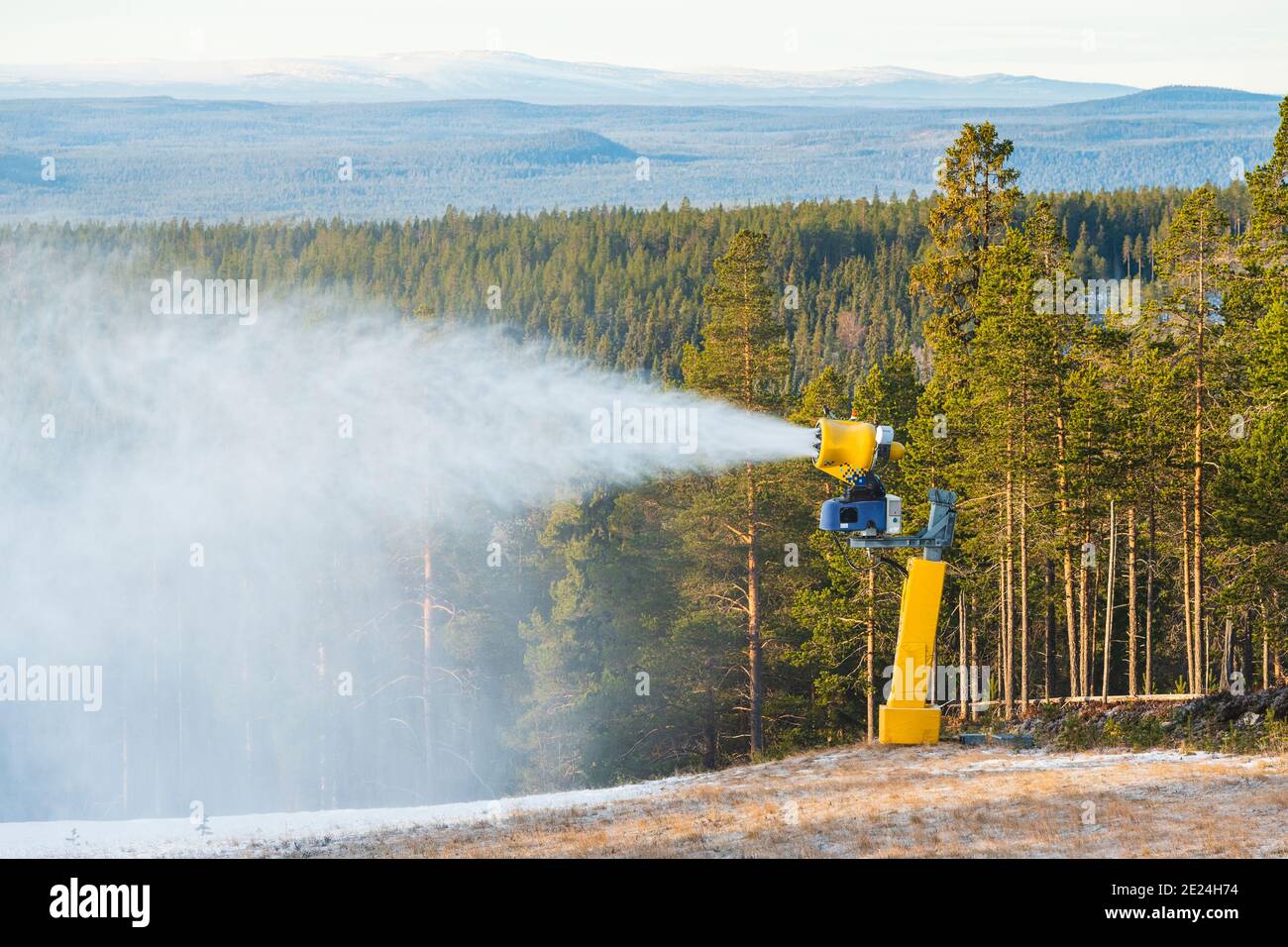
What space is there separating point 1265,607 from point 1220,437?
7.24 meters

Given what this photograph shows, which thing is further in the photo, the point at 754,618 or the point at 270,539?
the point at 270,539

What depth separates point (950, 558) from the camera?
47.9m

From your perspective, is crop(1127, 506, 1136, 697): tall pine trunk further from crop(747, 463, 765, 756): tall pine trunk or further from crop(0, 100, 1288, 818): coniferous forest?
crop(747, 463, 765, 756): tall pine trunk

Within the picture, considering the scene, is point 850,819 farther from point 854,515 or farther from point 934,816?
point 854,515

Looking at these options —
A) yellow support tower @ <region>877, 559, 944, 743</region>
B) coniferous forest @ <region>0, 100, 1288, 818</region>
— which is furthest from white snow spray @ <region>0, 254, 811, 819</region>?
yellow support tower @ <region>877, 559, 944, 743</region>

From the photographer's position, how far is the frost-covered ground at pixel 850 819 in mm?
20469

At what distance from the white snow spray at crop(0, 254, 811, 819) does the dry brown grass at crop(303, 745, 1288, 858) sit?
73.3 ft

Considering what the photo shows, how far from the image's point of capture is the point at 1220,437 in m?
41.4

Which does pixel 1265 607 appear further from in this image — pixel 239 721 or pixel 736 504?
pixel 239 721

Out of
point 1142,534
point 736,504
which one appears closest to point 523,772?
point 736,504

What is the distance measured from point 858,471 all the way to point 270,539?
217ft

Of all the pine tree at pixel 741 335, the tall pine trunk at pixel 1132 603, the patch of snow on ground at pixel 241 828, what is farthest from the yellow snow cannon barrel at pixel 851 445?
the tall pine trunk at pixel 1132 603

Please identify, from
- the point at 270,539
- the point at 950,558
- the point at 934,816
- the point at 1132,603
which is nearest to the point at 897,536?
the point at 934,816

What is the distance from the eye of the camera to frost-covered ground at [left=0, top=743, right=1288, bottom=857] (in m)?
20.5
